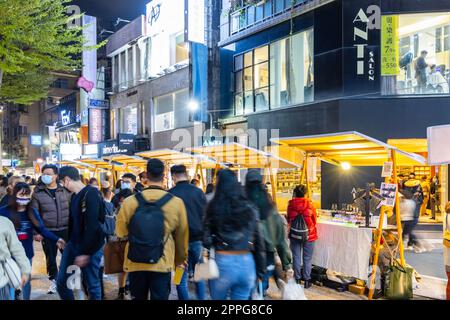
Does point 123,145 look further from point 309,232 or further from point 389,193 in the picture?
point 389,193

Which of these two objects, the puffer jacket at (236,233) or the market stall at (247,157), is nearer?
the puffer jacket at (236,233)

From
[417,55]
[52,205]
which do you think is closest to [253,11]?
[417,55]

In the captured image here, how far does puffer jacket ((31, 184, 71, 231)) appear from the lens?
6.74 m

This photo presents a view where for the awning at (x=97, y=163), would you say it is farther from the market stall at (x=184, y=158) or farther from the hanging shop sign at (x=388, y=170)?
the hanging shop sign at (x=388, y=170)

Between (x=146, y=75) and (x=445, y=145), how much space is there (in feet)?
76.0

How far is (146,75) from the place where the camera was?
1086 inches

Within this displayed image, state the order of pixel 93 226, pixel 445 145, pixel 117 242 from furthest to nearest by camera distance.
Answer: pixel 445 145 → pixel 117 242 → pixel 93 226

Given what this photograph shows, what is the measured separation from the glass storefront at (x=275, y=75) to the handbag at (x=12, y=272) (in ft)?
44.5

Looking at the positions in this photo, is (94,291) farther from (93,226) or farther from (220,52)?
(220,52)

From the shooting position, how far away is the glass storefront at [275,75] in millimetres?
16359

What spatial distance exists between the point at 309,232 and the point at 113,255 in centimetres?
366

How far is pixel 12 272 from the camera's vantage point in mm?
4102

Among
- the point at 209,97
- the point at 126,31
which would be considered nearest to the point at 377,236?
the point at 209,97

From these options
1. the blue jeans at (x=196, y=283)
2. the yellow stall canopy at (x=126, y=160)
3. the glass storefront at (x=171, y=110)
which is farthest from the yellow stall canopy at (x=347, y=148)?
the glass storefront at (x=171, y=110)
